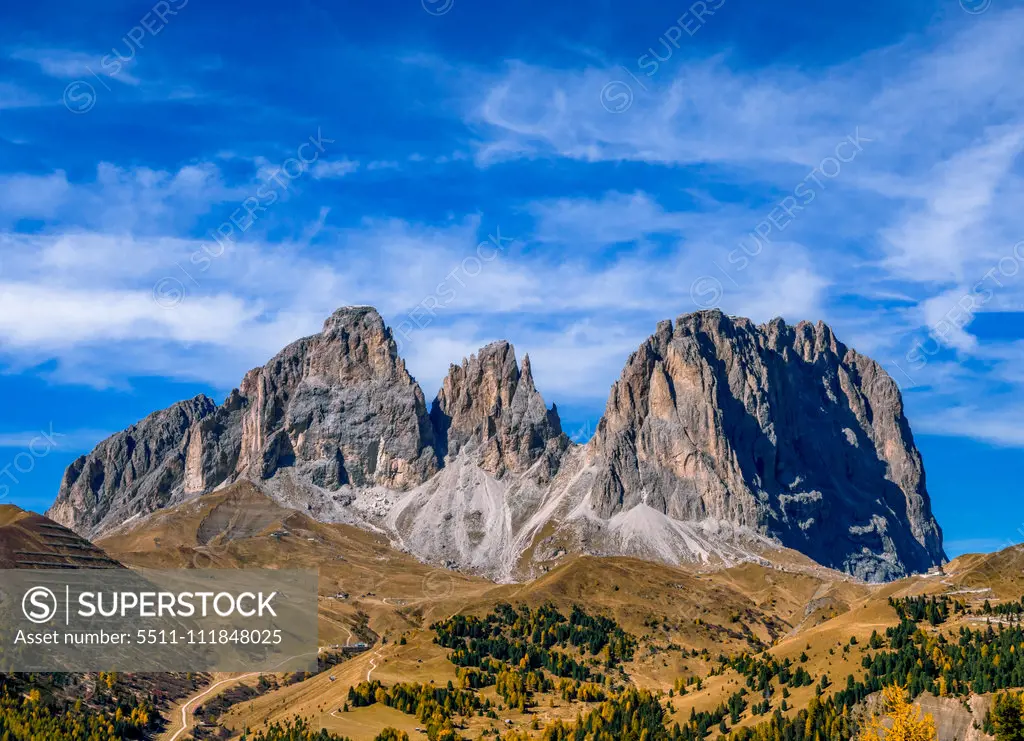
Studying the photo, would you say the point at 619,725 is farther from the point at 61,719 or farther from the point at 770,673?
the point at 61,719

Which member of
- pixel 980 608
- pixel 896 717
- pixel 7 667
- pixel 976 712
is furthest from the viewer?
pixel 7 667

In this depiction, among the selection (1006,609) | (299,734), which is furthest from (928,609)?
(299,734)

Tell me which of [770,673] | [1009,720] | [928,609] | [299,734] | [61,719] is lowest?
[1009,720]

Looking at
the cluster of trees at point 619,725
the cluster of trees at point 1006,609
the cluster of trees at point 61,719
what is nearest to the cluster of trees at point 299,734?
the cluster of trees at point 619,725

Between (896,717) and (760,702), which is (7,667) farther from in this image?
(896,717)

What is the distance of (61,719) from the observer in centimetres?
17850

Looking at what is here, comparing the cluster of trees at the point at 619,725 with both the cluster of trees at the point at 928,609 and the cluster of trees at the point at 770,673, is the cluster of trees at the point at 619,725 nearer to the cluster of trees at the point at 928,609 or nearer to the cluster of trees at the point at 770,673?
the cluster of trees at the point at 770,673

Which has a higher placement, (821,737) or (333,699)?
(333,699)

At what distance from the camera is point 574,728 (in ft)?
574

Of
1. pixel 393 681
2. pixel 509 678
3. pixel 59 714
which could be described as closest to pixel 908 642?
pixel 509 678

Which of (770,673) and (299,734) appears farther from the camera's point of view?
(770,673)

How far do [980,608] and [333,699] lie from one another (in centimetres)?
11063

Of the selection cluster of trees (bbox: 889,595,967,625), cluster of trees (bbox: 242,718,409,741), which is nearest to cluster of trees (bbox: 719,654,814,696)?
cluster of trees (bbox: 889,595,967,625)

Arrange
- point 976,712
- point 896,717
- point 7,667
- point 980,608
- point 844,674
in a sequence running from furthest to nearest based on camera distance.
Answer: point 7,667, point 980,608, point 844,674, point 976,712, point 896,717
